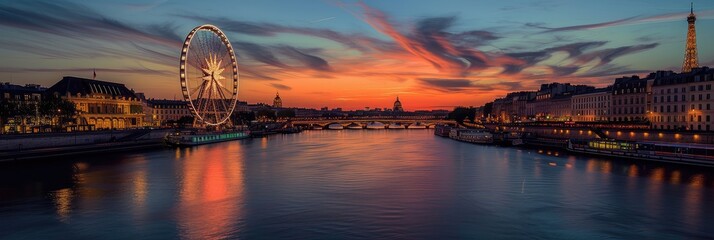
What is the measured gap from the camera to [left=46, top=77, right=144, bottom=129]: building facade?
316ft

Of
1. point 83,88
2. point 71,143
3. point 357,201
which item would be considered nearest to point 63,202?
point 357,201

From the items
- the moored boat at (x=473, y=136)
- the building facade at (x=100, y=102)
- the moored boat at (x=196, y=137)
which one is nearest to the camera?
the moored boat at (x=196, y=137)

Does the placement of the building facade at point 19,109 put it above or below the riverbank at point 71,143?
above

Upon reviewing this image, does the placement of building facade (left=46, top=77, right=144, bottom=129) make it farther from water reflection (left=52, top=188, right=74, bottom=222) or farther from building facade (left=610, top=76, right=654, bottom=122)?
building facade (left=610, top=76, right=654, bottom=122)

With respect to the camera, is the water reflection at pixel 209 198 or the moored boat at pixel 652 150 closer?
the water reflection at pixel 209 198

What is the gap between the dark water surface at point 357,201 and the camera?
1068 inches

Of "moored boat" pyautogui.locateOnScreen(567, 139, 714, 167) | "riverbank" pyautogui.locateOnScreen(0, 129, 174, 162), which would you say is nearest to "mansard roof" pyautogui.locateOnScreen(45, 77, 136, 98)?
"riverbank" pyautogui.locateOnScreen(0, 129, 174, 162)

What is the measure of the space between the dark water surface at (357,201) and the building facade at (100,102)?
4531cm

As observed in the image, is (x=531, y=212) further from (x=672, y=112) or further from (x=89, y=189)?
(x=672, y=112)

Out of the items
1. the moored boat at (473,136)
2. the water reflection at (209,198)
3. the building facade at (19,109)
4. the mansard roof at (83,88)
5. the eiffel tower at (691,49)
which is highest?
the eiffel tower at (691,49)

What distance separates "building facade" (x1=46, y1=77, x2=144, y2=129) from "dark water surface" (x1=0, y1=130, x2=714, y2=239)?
45.3m

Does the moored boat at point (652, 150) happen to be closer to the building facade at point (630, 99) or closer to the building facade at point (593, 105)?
the building facade at point (630, 99)

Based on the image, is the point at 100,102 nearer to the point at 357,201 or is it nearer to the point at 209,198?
the point at 209,198

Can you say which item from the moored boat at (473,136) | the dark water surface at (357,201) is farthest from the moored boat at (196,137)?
the moored boat at (473,136)
